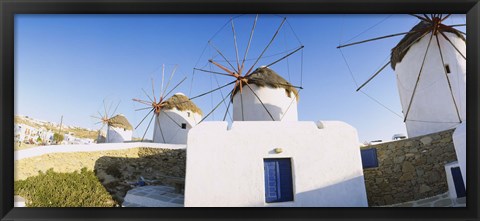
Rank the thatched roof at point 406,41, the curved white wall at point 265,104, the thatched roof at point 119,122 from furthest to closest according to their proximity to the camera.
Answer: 1. the thatched roof at point 119,122
2. the curved white wall at point 265,104
3. the thatched roof at point 406,41

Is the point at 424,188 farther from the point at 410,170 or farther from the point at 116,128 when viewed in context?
the point at 116,128

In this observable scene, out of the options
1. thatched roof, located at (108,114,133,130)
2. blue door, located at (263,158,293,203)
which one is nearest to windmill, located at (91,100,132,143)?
thatched roof, located at (108,114,133,130)

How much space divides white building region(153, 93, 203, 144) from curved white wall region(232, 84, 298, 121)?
4.22 m

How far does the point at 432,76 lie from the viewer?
733 centimetres

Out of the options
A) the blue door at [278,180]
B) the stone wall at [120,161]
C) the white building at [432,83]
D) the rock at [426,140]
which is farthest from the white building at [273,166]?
the stone wall at [120,161]

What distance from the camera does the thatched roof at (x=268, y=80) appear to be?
10.5m

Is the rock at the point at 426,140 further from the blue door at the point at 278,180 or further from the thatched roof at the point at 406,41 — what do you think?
the blue door at the point at 278,180

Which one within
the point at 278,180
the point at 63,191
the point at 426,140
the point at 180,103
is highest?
the point at 180,103

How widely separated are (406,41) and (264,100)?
494cm

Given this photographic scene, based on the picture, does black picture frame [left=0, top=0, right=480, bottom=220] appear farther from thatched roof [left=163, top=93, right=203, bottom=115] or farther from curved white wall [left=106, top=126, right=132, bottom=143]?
curved white wall [left=106, top=126, right=132, bottom=143]

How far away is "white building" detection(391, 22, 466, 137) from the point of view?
270 inches

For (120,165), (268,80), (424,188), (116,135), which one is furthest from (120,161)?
(116,135)

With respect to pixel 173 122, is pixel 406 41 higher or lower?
higher

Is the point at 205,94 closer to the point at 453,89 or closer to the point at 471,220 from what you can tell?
the point at 453,89
